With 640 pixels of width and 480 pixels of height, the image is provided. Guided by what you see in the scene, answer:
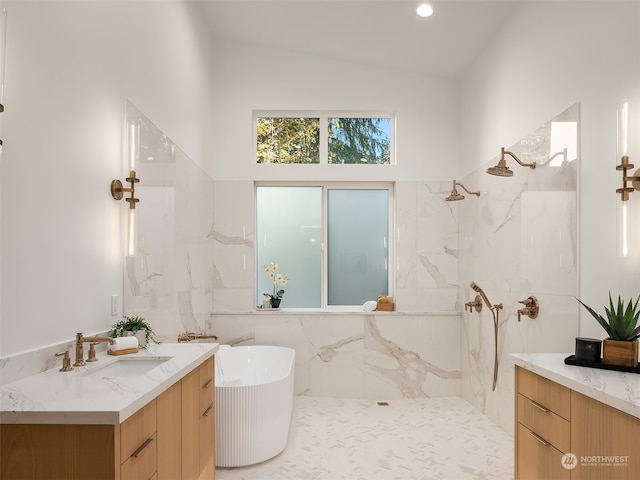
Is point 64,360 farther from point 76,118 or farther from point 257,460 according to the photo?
point 257,460

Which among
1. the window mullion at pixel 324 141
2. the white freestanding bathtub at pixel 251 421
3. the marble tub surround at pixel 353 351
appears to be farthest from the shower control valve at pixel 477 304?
the window mullion at pixel 324 141

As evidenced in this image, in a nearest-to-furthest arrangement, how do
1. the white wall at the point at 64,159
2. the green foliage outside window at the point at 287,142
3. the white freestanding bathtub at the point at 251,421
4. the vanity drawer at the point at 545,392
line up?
the white wall at the point at 64,159 < the vanity drawer at the point at 545,392 < the white freestanding bathtub at the point at 251,421 < the green foliage outside window at the point at 287,142

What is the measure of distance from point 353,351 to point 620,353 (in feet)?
9.17

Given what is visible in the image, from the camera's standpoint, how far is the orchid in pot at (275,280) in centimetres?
449

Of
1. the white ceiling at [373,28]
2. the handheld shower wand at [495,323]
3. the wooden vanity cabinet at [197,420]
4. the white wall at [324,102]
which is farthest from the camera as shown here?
the white wall at [324,102]

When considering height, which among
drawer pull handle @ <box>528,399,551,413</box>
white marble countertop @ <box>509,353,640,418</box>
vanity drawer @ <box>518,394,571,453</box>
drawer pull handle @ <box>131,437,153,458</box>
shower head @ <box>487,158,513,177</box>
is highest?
shower head @ <box>487,158,513,177</box>

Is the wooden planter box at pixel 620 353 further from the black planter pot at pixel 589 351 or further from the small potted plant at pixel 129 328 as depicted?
the small potted plant at pixel 129 328

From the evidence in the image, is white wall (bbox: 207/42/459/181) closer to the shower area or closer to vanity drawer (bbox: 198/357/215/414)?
the shower area

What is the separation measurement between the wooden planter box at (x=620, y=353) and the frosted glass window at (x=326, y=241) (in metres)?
2.88

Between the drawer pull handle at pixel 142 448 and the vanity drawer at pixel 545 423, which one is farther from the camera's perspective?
the vanity drawer at pixel 545 423

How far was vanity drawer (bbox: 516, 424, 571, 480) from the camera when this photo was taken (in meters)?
1.69

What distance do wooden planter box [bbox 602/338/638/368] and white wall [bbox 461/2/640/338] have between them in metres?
0.36

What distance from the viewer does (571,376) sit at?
1.65 meters

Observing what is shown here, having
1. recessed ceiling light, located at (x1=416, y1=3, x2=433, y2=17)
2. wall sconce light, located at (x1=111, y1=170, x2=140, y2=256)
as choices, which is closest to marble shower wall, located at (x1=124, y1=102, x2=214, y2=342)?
wall sconce light, located at (x1=111, y1=170, x2=140, y2=256)
